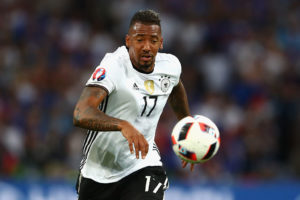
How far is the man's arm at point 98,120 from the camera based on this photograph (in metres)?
4.36

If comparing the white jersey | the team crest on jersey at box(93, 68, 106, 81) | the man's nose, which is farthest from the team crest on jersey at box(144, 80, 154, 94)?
the team crest on jersey at box(93, 68, 106, 81)

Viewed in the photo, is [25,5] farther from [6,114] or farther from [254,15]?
[254,15]

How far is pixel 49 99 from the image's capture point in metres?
11.5

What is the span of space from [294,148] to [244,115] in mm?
1081

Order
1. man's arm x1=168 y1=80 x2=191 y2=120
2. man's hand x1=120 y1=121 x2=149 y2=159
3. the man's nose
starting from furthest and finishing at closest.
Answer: man's arm x1=168 y1=80 x2=191 y2=120
the man's nose
man's hand x1=120 y1=121 x2=149 y2=159

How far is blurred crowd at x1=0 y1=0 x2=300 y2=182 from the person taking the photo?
1052cm

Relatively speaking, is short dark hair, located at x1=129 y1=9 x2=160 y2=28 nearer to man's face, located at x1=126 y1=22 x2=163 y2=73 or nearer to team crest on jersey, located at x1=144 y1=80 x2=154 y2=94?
man's face, located at x1=126 y1=22 x2=163 y2=73

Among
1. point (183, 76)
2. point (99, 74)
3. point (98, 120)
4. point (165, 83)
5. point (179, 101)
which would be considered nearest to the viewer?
point (98, 120)

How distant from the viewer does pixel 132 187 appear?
5277mm

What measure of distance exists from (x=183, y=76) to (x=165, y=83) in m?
6.39

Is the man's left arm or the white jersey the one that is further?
the man's left arm

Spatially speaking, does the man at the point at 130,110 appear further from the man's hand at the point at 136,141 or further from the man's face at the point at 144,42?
the man's hand at the point at 136,141

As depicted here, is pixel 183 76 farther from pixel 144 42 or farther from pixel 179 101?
pixel 144 42

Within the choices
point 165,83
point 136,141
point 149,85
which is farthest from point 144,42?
point 136,141
